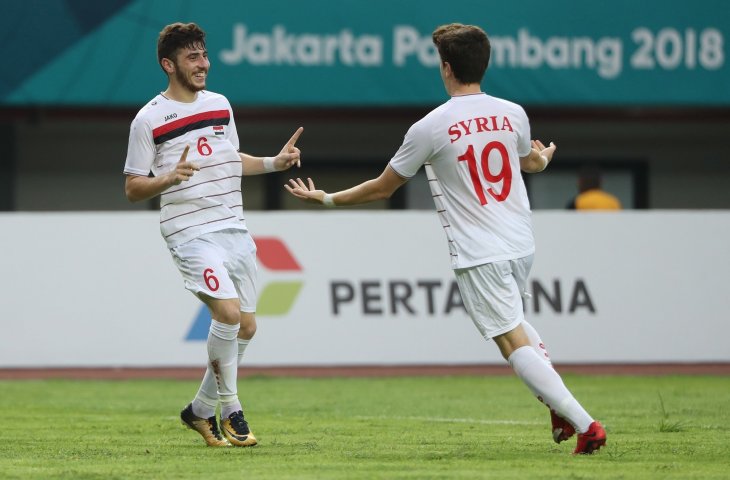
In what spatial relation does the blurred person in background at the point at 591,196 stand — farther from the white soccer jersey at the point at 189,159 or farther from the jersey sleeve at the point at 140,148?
the jersey sleeve at the point at 140,148

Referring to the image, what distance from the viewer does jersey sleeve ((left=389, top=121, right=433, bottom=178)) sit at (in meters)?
7.32

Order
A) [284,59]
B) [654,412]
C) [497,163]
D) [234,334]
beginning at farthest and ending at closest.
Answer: [284,59] → [654,412] → [234,334] → [497,163]

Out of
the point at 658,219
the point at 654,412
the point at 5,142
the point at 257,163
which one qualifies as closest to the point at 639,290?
the point at 658,219

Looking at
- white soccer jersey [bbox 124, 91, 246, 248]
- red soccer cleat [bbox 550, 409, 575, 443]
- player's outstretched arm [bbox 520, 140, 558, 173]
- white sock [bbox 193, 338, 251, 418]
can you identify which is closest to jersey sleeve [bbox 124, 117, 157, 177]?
white soccer jersey [bbox 124, 91, 246, 248]

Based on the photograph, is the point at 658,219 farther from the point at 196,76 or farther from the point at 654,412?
the point at 196,76

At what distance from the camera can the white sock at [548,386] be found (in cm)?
700

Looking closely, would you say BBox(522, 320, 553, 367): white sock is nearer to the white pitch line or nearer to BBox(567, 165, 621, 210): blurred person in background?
the white pitch line

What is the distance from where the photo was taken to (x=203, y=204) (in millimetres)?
8016

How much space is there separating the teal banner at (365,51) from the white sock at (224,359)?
34.8ft

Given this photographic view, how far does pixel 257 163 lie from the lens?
8.43m

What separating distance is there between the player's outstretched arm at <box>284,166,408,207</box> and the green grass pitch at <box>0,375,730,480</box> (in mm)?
1277

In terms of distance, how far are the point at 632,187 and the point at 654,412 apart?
Result: 1076 cm

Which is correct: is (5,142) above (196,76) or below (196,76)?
below

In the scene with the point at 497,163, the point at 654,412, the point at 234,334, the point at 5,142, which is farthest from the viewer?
the point at 5,142
